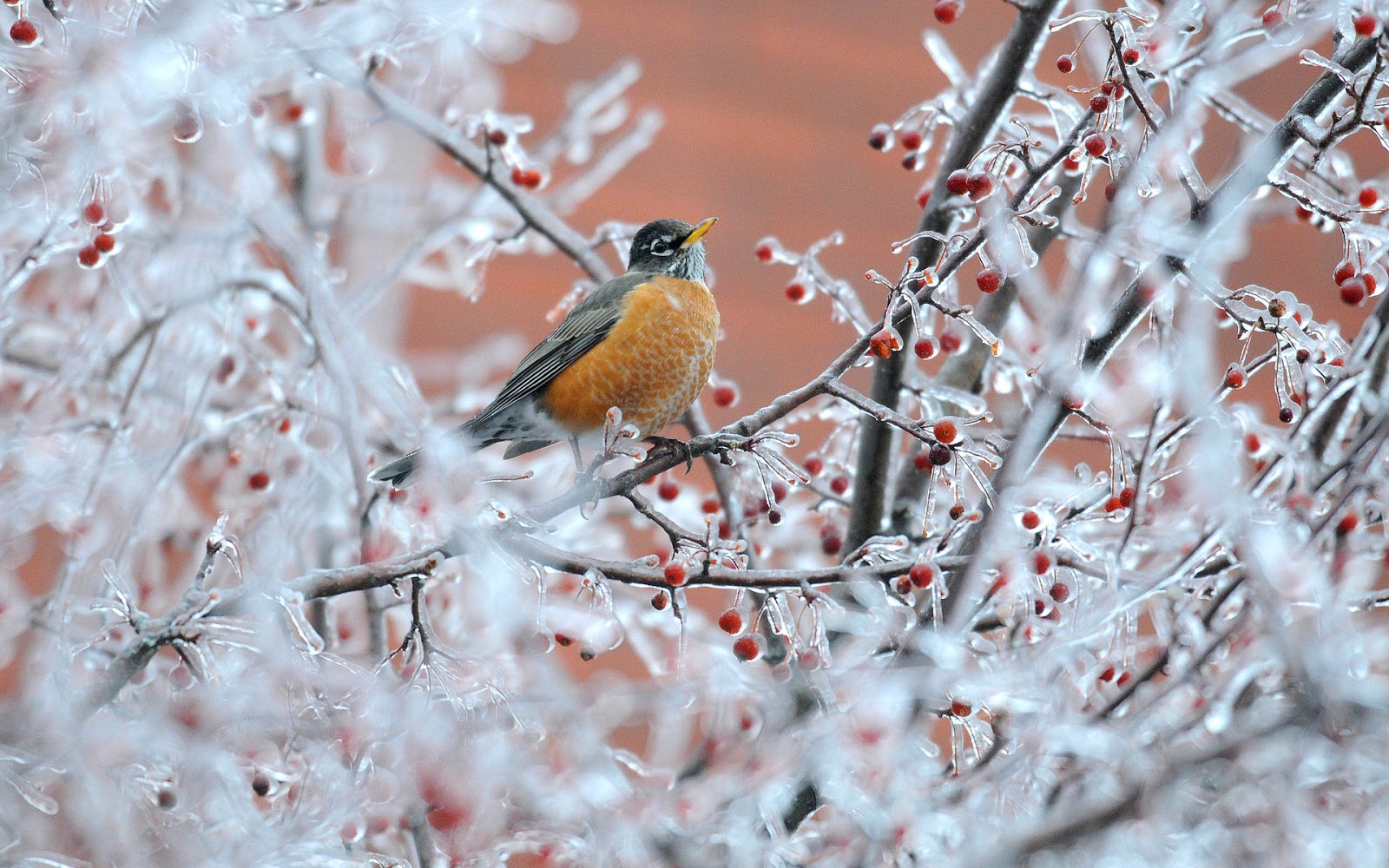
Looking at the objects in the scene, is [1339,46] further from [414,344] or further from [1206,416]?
[414,344]

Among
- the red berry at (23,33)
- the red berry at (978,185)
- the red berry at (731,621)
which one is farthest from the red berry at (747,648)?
the red berry at (23,33)

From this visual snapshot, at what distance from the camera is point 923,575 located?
1.86 meters

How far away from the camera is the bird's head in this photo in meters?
3.78

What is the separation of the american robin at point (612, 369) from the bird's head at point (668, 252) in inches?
8.1

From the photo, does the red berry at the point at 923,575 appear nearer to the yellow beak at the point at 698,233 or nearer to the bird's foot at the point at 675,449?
the bird's foot at the point at 675,449

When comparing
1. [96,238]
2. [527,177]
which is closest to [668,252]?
[527,177]

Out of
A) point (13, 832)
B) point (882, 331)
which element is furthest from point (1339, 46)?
point (13, 832)

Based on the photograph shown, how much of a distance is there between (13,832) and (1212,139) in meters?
4.95

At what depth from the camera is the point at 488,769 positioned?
1603 millimetres

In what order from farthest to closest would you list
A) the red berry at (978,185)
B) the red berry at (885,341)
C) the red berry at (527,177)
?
the red berry at (527,177)
the red berry at (978,185)
the red berry at (885,341)

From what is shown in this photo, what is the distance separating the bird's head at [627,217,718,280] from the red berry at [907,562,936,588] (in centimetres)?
203

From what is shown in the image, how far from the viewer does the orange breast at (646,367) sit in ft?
10.4

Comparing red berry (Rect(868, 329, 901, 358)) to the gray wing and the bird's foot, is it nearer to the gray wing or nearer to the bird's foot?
the bird's foot

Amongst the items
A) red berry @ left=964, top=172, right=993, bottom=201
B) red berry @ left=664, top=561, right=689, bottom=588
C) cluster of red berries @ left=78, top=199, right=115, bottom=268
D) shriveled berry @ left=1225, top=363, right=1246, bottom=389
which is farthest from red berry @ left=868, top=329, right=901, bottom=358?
cluster of red berries @ left=78, top=199, right=115, bottom=268
